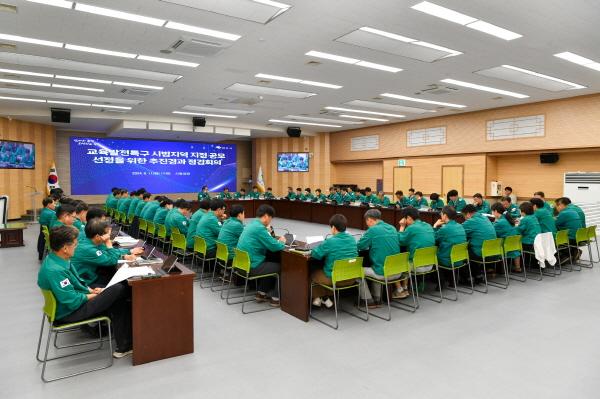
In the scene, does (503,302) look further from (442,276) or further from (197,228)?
(197,228)

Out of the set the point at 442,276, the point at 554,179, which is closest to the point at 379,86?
the point at 442,276

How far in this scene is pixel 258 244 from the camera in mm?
4613

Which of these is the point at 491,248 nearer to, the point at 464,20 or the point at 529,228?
the point at 529,228

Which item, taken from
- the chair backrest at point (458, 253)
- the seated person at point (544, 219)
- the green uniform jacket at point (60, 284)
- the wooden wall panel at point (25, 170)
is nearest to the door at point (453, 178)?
the seated person at point (544, 219)

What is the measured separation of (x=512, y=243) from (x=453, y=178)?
23.8ft

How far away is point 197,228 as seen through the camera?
19.0 ft

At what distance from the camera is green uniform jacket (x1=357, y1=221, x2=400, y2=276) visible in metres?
4.42

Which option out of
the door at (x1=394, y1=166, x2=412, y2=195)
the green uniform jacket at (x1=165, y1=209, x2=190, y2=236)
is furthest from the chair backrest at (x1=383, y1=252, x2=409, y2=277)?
the door at (x1=394, y1=166, x2=412, y2=195)

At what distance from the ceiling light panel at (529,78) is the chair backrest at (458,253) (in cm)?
403

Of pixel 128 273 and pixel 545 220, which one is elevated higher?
pixel 545 220

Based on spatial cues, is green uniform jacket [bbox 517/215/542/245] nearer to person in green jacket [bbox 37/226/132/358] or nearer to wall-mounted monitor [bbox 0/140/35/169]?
person in green jacket [bbox 37/226/132/358]

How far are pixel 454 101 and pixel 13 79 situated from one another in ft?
33.7

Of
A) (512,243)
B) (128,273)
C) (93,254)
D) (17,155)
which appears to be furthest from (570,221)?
(17,155)

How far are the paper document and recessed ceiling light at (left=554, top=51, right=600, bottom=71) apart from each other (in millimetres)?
7040
